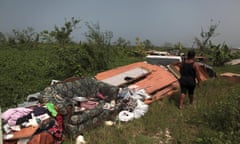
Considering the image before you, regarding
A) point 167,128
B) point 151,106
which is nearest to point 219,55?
point 151,106

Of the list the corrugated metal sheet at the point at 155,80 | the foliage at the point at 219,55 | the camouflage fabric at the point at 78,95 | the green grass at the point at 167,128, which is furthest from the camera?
the foliage at the point at 219,55

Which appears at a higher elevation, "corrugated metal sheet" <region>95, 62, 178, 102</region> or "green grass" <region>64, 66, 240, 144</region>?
"corrugated metal sheet" <region>95, 62, 178, 102</region>

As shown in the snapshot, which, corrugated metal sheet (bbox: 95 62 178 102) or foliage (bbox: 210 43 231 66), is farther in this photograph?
foliage (bbox: 210 43 231 66)

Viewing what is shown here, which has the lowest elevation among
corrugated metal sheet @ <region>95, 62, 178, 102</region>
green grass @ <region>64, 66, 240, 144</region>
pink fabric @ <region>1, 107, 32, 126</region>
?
green grass @ <region>64, 66, 240, 144</region>

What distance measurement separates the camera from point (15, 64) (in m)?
12.3

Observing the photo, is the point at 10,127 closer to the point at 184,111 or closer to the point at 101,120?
the point at 101,120

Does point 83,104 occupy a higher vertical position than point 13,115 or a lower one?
lower

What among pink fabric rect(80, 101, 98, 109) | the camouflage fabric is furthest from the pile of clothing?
pink fabric rect(80, 101, 98, 109)

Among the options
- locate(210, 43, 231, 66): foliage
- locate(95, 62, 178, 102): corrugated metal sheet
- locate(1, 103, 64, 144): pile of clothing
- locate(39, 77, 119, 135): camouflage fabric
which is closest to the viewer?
locate(1, 103, 64, 144): pile of clothing

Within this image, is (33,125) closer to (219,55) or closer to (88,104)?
(88,104)

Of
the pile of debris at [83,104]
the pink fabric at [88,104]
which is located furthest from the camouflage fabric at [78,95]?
the pink fabric at [88,104]

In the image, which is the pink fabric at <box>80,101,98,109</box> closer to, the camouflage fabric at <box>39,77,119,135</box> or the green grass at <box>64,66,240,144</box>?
the camouflage fabric at <box>39,77,119,135</box>

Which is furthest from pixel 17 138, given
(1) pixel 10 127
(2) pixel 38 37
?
(2) pixel 38 37

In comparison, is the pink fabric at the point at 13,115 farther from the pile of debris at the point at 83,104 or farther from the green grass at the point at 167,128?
the green grass at the point at 167,128
